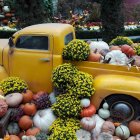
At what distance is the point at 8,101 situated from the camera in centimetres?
570

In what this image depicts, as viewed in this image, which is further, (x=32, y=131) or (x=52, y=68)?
(x=52, y=68)

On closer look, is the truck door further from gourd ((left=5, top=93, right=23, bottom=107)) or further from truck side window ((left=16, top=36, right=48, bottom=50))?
gourd ((left=5, top=93, right=23, bottom=107))

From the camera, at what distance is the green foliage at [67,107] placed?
18.0 feet

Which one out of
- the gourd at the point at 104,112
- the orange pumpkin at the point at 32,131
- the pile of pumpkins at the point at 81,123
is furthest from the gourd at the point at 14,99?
the gourd at the point at 104,112

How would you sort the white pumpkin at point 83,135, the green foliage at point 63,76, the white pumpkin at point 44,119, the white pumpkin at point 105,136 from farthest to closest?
the green foliage at point 63,76
the white pumpkin at point 44,119
the white pumpkin at point 83,135
the white pumpkin at point 105,136

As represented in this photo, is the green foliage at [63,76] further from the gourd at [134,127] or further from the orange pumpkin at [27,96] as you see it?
the gourd at [134,127]

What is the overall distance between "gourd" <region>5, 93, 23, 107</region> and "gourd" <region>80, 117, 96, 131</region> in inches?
44.5

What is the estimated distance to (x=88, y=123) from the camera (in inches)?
209

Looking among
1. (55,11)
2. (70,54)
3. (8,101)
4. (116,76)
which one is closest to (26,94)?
(8,101)

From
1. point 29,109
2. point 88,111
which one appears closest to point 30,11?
point 29,109

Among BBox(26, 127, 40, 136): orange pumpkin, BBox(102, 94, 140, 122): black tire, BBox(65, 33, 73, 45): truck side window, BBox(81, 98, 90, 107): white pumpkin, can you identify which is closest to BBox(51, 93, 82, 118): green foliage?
BBox(81, 98, 90, 107): white pumpkin

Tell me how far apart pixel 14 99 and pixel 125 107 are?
6.05 feet

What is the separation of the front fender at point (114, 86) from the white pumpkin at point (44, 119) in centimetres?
74

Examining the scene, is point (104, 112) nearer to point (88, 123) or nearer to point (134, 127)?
point (88, 123)
